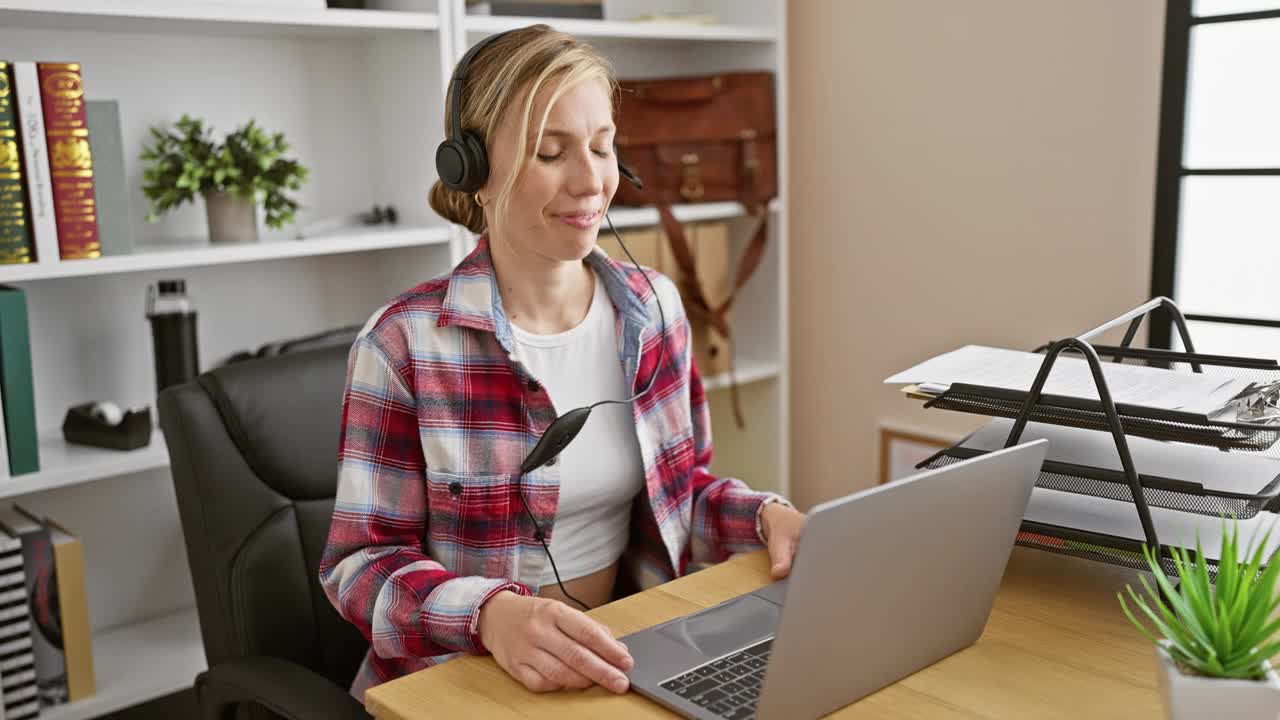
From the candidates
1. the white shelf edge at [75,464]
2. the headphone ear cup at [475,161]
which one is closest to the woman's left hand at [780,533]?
the headphone ear cup at [475,161]

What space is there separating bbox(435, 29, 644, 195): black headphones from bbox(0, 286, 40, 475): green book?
885mm

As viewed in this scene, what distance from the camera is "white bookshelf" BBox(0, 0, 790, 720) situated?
6.31 feet

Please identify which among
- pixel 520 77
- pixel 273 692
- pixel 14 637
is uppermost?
pixel 520 77

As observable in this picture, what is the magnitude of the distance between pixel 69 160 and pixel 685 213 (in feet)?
4.20

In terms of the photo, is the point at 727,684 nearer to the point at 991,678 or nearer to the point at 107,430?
the point at 991,678

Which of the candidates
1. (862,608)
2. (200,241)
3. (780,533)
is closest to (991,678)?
(862,608)

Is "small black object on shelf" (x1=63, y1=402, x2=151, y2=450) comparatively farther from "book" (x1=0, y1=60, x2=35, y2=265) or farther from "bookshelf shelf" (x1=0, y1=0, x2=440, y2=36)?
"bookshelf shelf" (x1=0, y1=0, x2=440, y2=36)

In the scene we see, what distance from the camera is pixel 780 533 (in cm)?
121

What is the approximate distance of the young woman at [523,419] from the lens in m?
1.18

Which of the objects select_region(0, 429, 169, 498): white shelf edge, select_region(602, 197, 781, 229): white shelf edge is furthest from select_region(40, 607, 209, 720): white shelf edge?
select_region(602, 197, 781, 229): white shelf edge

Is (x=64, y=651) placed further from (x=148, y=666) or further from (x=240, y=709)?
(x=240, y=709)

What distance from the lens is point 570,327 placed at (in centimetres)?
136

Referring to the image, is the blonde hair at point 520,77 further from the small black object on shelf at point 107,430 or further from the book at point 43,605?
the book at point 43,605

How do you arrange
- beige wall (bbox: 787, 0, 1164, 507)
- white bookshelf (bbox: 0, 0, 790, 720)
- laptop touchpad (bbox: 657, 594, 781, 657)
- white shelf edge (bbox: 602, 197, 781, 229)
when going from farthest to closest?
white shelf edge (bbox: 602, 197, 781, 229)
beige wall (bbox: 787, 0, 1164, 507)
white bookshelf (bbox: 0, 0, 790, 720)
laptop touchpad (bbox: 657, 594, 781, 657)
